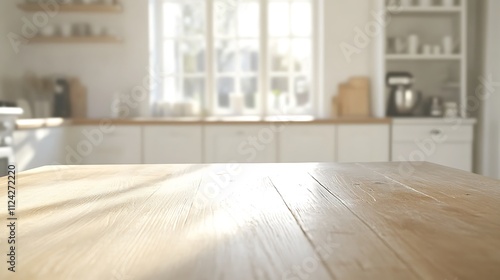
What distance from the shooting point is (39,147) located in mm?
3342

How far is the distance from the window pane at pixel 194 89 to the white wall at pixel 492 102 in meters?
2.30

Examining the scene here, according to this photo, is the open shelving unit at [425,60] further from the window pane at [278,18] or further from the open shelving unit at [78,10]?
the open shelving unit at [78,10]

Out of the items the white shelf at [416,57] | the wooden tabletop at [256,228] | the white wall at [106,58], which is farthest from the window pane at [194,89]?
the wooden tabletop at [256,228]

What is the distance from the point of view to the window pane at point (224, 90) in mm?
4551

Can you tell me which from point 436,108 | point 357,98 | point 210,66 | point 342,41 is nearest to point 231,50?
point 210,66

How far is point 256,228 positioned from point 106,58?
12.9ft

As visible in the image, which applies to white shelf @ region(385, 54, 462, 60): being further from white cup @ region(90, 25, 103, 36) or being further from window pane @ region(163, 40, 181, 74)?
white cup @ region(90, 25, 103, 36)

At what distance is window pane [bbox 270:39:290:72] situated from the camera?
14.9ft

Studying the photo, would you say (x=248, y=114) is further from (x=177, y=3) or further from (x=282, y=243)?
(x=282, y=243)

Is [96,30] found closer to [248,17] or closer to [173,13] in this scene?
[173,13]

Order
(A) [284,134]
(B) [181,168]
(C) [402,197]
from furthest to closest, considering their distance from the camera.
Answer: (A) [284,134] < (B) [181,168] < (C) [402,197]

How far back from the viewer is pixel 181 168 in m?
1.45

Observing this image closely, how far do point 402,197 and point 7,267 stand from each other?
0.67 m

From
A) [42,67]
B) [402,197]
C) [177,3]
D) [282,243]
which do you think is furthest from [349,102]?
[282,243]
